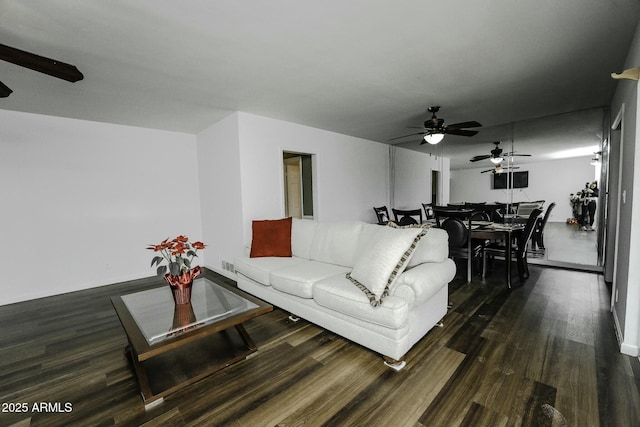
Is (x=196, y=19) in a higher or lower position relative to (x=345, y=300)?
higher

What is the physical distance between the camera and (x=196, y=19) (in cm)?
179

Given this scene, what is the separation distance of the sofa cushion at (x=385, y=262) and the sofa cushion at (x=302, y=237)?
1.17 metres

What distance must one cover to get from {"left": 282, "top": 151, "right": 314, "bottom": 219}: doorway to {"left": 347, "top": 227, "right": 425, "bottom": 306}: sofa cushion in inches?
137

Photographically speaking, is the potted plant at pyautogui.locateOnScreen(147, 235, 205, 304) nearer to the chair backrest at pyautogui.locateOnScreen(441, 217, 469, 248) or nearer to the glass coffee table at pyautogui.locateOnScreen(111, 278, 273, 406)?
the glass coffee table at pyautogui.locateOnScreen(111, 278, 273, 406)

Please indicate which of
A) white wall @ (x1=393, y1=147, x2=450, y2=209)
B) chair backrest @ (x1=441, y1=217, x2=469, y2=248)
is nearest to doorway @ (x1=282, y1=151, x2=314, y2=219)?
white wall @ (x1=393, y1=147, x2=450, y2=209)

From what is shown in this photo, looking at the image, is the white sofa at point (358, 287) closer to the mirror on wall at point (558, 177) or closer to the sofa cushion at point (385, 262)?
the sofa cushion at point (385, 262)

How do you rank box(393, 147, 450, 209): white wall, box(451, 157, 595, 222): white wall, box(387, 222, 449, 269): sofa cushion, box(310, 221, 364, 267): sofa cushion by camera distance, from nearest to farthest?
box(387, 222, 449, 269): sofa cushion → box(310, 221, 364, 267): sofa cushion → box(451, 157, 595, 222): white wall → box(393, 147, 450, 209): white wall

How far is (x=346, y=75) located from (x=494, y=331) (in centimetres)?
276

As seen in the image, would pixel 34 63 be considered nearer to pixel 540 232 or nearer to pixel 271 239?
pixel 271 239

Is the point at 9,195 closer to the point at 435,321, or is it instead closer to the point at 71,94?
the point at 71,94

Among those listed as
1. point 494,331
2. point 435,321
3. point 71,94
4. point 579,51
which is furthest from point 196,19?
point 494,331

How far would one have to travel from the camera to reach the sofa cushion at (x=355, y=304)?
1.79 metres

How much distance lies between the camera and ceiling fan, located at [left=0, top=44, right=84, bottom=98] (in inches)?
65.7

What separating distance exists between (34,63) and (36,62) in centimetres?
2
